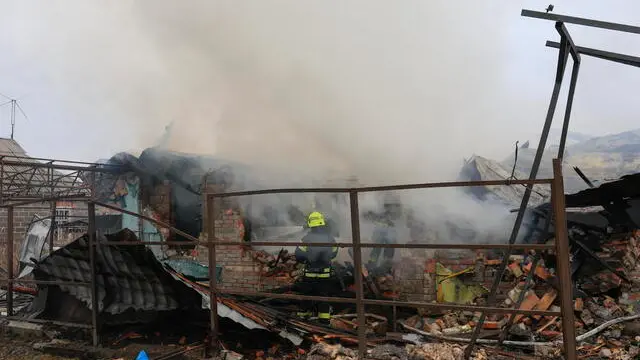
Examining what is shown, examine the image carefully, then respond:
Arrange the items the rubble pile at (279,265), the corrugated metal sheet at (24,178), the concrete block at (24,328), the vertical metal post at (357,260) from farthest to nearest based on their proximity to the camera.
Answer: the corrugated metal sheet at (24,178) → the rubble pile at (279,265) → the concrete block at (24,328) → the vertical metal post at (357,260)

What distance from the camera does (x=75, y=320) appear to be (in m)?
4.66

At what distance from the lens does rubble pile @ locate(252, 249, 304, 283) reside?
674 cm

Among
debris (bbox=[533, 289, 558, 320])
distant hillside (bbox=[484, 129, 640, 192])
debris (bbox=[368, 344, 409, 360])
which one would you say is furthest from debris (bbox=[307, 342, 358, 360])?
distant hillside (bbox=[484, 129, 640, 192])

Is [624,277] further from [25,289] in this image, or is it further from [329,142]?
[25,289]

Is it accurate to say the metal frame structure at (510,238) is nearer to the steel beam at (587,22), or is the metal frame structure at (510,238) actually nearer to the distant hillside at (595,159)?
the steel beam at (587,22)

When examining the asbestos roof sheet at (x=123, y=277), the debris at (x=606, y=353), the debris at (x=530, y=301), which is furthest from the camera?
the debris at (x=530, y=301)

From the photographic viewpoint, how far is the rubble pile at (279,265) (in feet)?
22.1

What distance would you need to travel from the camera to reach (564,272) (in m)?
2.63

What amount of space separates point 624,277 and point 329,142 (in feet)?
15.1

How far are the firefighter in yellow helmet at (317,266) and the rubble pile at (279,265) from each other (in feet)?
4.40

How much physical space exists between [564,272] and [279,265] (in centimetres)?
486

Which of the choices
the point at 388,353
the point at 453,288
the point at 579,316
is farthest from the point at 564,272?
the point at 453,288

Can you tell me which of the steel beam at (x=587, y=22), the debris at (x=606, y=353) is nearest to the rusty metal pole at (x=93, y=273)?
the steel beam at (x=587, y=22)

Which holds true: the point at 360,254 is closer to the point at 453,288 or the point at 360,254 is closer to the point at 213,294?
the point at 213,294
